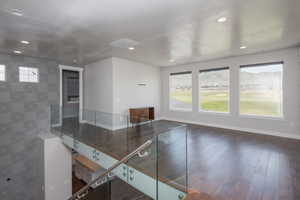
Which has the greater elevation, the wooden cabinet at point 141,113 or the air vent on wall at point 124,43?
the air vent on wall at point 124,43

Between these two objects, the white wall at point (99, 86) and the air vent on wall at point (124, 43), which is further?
the white wall at point (99, 86)

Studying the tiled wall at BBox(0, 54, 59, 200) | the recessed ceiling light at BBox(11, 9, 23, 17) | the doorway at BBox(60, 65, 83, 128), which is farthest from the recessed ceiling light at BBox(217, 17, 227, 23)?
the tiled wall at BBox(0, 54, 59, 200)

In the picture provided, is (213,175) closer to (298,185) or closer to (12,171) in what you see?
(298,185)

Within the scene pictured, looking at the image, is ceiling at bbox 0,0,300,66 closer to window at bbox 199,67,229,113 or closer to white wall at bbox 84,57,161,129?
white wall at bbox 84,57,161,129

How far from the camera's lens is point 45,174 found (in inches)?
185

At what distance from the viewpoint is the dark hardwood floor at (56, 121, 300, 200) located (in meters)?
2.15

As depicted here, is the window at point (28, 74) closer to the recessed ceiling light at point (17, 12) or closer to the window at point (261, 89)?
the recessed ceiling light at point (17, 12)

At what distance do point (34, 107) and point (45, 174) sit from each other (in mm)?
2428

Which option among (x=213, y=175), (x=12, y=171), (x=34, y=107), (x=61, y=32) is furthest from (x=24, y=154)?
(x=213, y=175)

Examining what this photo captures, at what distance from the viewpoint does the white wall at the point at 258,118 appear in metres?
4.46

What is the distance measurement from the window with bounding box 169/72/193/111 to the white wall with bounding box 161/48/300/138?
0.26 m

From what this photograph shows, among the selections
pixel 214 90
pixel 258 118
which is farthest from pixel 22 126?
pixel 258 118

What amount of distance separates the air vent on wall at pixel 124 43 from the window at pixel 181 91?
363cm

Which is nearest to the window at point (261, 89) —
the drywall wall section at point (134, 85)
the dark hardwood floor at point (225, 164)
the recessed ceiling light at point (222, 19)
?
the dark hardwood floor at point (225, 164)
